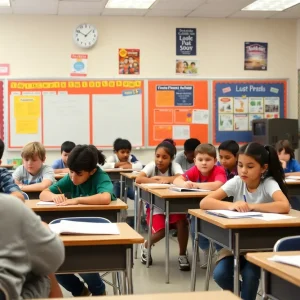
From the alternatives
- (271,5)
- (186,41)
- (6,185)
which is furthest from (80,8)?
(6,185)

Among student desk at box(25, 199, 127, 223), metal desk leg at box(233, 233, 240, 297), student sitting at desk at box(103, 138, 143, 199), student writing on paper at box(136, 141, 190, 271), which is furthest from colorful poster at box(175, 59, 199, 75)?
metal desk leg at box(233, 233, 240, 297)

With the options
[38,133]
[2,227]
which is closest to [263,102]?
[38,133]

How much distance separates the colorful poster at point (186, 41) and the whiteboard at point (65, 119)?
5.26 ft

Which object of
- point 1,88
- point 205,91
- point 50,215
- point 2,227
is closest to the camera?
point 2,227

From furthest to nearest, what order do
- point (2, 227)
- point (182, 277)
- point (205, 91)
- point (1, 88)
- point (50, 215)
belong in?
point (205, 91), point (1, 88), point (182, 277), point (50, 215), point (2, 227)

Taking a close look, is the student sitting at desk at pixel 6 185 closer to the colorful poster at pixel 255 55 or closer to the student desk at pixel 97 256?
the student desk at pixel 97 256

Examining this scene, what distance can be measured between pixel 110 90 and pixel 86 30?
37.0 inches

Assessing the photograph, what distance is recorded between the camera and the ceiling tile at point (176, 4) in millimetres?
7319

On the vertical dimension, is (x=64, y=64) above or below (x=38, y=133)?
above

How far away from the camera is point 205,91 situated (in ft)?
27.2

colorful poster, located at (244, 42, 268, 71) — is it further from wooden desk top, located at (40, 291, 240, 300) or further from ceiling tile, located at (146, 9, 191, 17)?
wooden desk top, located at (40, 291, 240, 300)

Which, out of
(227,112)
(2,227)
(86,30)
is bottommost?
(2,227)

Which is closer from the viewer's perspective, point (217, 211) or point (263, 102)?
point (217, 211)

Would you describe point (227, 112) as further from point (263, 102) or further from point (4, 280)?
point (4, 280)
